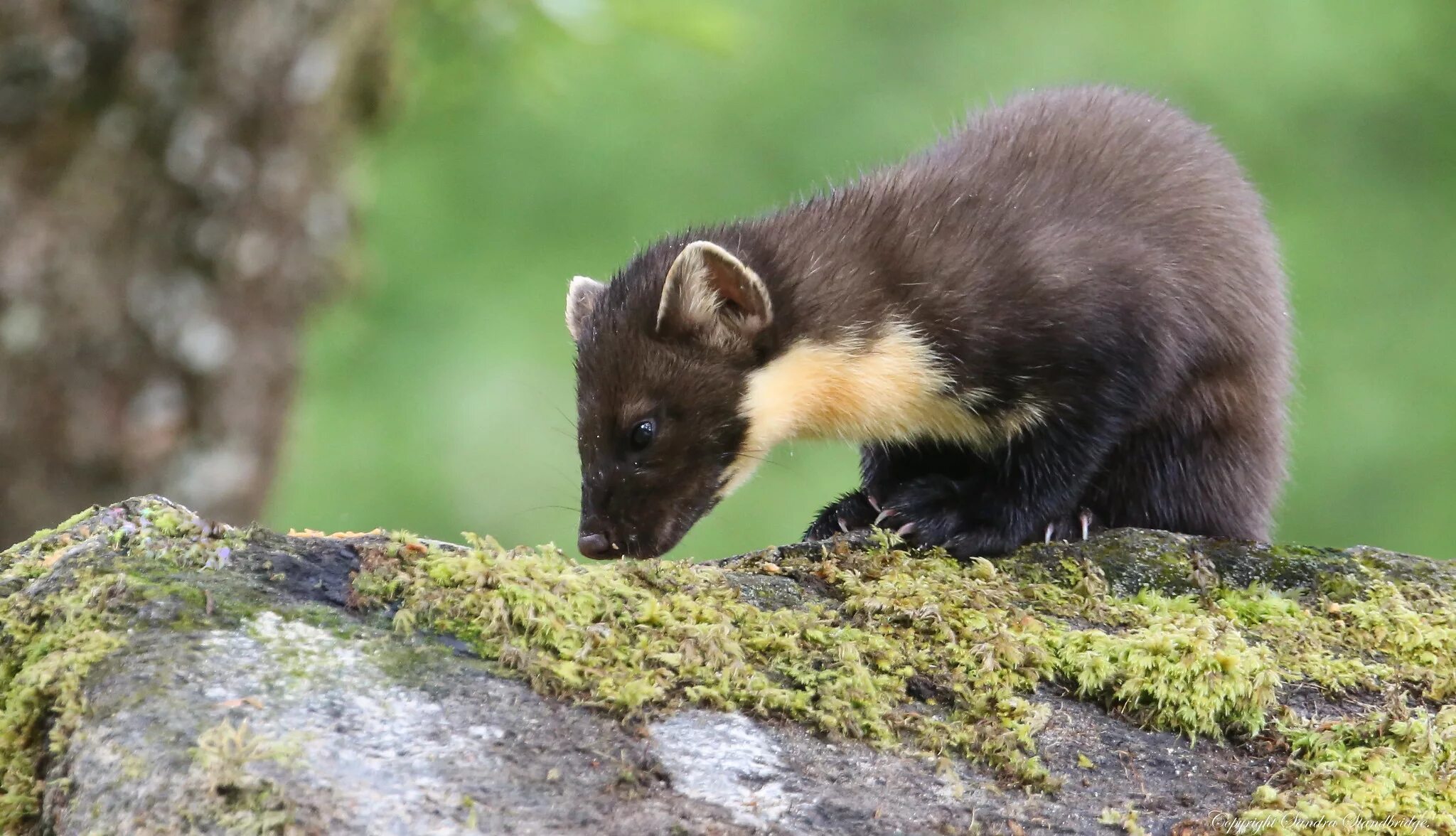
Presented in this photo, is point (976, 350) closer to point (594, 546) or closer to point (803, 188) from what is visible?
point (594, 546)

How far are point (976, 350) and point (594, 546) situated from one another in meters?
1.55

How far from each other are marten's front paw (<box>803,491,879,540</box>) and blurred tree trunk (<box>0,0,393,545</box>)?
321 centimetres

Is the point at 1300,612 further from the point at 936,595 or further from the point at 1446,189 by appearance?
the point at 1446,189

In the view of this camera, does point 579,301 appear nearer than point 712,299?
No

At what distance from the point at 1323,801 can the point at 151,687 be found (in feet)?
7.95

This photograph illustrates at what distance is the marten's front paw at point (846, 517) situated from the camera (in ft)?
18.3

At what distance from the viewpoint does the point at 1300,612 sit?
431 centimetres

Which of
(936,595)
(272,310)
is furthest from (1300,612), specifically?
(272,310)

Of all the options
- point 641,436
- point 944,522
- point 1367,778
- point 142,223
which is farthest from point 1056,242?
point 142,223

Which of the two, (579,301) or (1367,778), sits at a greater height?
(579,301)

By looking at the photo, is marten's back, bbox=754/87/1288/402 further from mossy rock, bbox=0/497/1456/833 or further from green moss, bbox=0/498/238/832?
green moss, bbox=0/498/238/832

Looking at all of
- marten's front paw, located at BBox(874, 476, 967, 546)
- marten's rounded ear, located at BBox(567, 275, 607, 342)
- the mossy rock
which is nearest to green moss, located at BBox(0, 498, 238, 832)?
the mossy rock

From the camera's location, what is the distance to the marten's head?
523 centimetres

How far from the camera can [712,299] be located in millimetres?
5266
